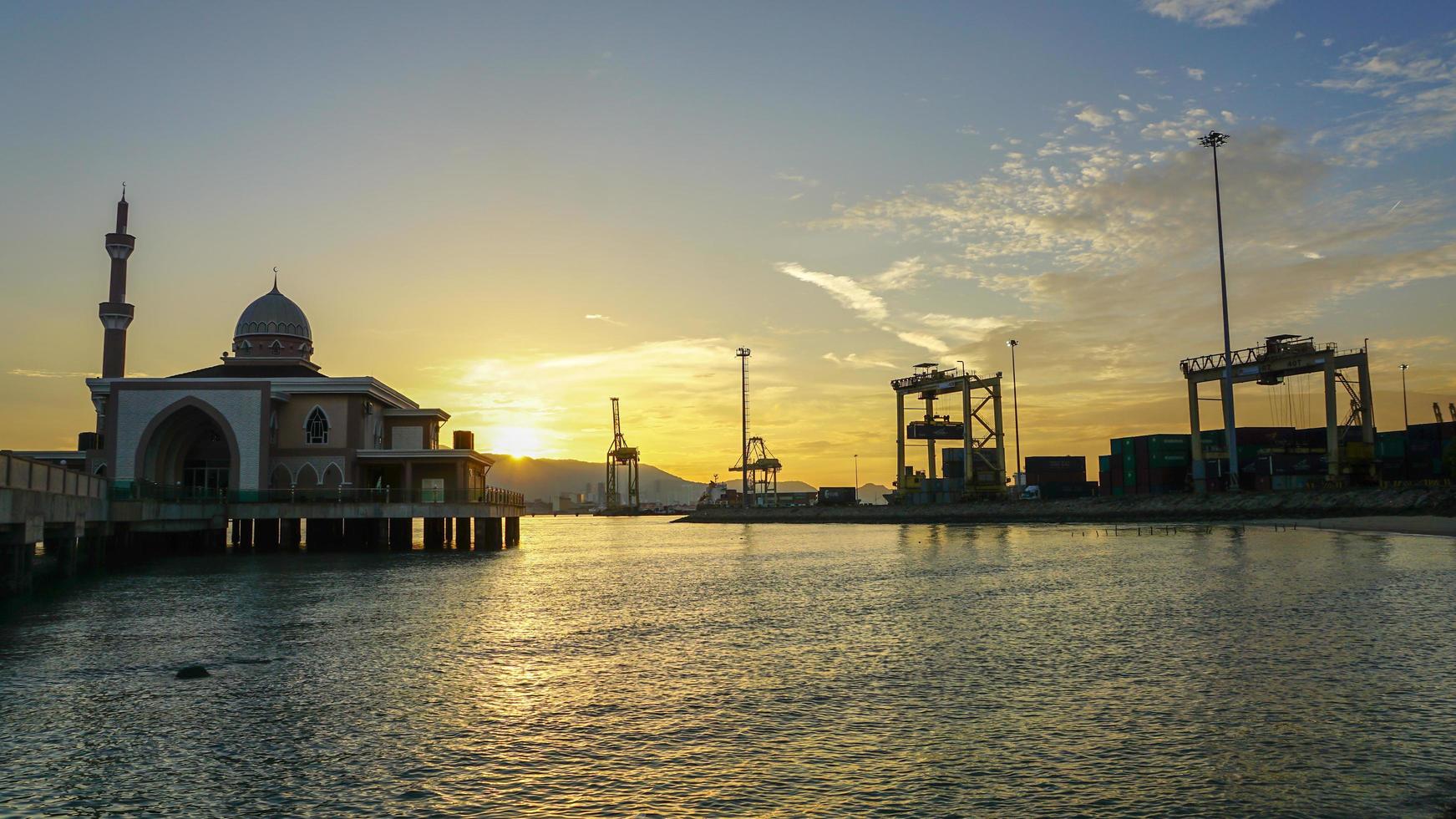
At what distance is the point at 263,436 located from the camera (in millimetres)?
67500

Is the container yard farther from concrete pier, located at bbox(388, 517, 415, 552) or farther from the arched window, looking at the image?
the arched window

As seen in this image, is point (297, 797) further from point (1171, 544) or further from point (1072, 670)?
point (1171, 544)

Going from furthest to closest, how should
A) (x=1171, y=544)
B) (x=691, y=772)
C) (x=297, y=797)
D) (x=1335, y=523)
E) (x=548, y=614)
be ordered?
1. (x=1335, y=523)
2. (x=1171, y=544)
3. (x=548, y=614)
4. (x=691, y=772)
5. (x=297, y=797)

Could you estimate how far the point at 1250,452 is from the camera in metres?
108

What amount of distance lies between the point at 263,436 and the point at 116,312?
25.3 metres

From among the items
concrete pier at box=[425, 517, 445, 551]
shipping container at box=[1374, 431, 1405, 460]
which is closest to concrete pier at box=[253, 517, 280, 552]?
concrete pier at box=[425, 517, 445, 551]

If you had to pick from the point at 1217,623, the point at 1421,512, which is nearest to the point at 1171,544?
the point at 1421,512

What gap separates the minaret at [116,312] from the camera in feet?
265

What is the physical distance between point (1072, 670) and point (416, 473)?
63541mm

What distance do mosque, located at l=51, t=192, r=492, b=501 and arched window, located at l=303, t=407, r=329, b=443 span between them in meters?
0.06

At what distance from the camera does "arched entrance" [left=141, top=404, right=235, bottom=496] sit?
220 feet

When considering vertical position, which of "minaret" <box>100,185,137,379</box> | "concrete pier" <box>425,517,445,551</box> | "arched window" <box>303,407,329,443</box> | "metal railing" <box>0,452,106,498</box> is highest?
"minaret" <box>100,185,137,379</box>

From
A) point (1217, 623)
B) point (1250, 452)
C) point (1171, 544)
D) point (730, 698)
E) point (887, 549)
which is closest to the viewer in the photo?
point (730, 698)

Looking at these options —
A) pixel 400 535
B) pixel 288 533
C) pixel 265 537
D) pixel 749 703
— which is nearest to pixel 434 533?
pixel 400 535
